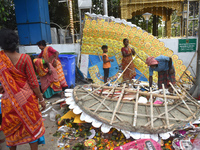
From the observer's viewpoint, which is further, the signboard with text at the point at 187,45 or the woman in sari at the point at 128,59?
the signboard with text at the point at 187,45

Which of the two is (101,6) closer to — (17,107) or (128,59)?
(128,59)

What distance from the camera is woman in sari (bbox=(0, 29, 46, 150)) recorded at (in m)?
1.72

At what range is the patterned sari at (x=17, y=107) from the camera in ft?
5.69

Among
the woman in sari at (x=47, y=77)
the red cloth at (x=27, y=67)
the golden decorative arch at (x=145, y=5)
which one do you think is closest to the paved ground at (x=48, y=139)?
the woman in sari at (x=47, y=77)

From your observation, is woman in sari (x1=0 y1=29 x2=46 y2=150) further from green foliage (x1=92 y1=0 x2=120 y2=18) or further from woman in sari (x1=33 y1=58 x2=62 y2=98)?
green foliage (x1=92 y1=0 x2=120 y2=18)

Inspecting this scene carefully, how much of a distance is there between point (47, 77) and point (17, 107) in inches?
106

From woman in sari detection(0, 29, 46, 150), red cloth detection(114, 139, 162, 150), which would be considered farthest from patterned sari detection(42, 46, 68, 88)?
red cloth detection(114, 139, 162, 150)

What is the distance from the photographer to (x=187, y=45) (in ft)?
21.3

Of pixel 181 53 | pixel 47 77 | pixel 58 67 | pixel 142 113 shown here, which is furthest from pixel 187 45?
pixel 47 77

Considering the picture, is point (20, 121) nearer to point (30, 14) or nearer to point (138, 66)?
point (138, 66)

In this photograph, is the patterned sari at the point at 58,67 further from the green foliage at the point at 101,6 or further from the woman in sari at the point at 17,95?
the green foliage at the point at 101,6

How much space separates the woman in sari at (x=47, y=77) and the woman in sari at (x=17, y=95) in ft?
7.55

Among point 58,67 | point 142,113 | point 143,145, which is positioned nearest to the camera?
point 143,145

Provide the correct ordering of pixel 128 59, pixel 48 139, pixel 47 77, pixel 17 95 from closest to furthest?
1. pixel 17 95
2. pixel 48 139
3. pixel 47 77
4. pixel 128 59
